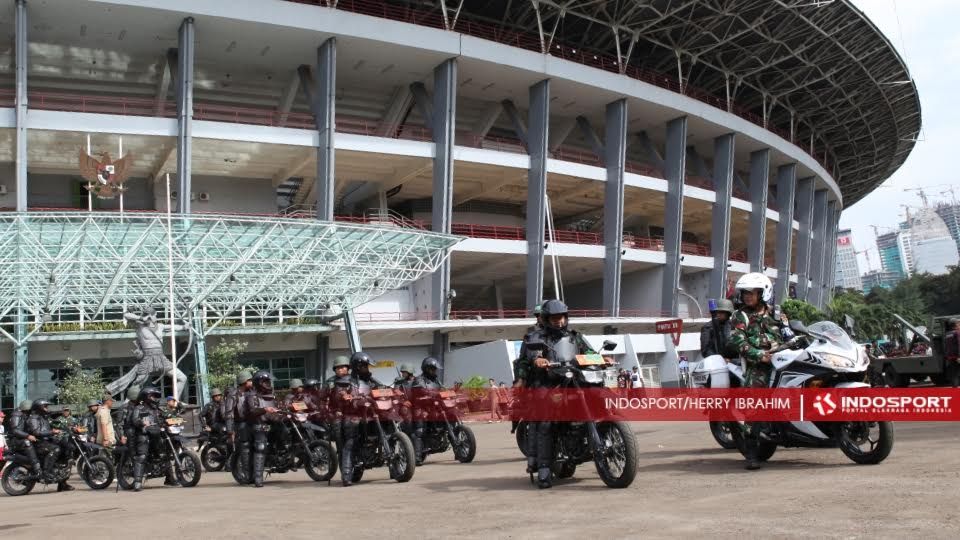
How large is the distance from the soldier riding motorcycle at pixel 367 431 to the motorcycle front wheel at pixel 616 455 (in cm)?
338

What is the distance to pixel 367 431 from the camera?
11.6 metres

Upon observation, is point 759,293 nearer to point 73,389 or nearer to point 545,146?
point 73,389

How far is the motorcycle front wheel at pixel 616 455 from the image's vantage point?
320 inches

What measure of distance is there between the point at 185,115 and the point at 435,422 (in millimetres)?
22970

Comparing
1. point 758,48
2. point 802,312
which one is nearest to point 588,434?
point 802,312

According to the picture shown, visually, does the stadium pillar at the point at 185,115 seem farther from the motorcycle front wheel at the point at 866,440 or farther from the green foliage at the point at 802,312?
the green foliage at the point at 802,312

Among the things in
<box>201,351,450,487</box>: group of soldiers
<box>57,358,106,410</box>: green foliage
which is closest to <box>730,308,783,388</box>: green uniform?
<box>201,351,450,487</box>: group of soldiers

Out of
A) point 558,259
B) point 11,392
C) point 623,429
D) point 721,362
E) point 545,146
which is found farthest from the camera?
point 558,259

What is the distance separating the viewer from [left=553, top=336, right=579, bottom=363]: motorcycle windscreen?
8766 mm

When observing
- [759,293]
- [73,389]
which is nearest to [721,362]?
[759,293]

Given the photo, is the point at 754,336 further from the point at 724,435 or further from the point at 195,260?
the point at 195,260

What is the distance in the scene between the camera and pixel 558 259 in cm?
4503

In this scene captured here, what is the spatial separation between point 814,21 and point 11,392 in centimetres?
4153

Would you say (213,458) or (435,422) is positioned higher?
(435,422)
